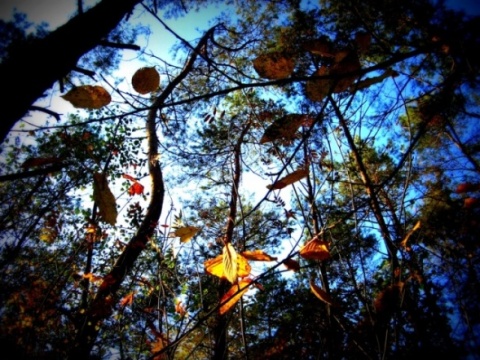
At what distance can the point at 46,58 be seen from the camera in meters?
1.64

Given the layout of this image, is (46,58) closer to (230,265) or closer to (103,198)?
(103,198)

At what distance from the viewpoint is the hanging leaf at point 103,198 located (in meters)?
0.91

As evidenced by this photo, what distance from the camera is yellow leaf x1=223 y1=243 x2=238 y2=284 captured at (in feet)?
4.58

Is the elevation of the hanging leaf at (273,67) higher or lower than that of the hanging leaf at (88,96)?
higher

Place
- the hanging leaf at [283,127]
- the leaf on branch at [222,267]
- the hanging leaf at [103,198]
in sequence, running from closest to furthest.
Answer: the hanging leaf at [103,198] → the hanging leaf at [283,127] → the leaf on branch at [222,267]

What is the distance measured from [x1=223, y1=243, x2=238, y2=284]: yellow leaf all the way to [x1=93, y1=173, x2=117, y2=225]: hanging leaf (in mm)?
720

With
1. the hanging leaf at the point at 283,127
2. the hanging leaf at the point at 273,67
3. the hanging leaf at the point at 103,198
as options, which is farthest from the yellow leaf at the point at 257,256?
the hanging leaf at the point at 273,67

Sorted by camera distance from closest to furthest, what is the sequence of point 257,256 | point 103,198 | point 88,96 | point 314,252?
point 103,198 < point 88,96 < point 314,252 < point 257,256

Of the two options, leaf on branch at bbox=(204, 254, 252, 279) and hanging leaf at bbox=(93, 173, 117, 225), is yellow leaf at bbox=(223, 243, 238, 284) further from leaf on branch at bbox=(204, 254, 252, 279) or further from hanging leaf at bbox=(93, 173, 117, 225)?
hanging leaf at bbox=(93, 173, 117, 225)

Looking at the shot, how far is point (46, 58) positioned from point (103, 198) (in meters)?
1.37

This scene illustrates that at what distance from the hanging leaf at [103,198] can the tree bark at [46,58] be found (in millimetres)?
844

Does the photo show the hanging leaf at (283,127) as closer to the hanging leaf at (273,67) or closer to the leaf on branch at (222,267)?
the hanging leaf at (273,67)

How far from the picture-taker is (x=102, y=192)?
36.3 inches

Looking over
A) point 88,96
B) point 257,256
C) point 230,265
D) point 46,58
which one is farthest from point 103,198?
point 46,58
